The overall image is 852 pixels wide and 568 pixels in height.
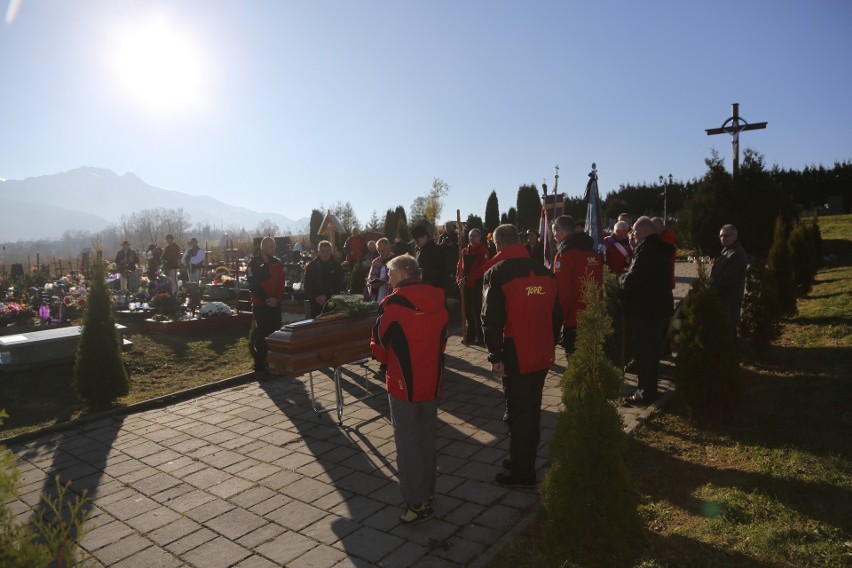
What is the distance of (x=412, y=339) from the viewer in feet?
13.4

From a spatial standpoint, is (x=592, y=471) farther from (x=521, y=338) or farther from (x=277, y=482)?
(x=277, y=482)

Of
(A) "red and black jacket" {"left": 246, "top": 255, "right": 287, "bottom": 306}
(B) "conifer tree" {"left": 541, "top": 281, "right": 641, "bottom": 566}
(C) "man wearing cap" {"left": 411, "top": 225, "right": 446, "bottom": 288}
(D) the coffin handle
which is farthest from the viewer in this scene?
(C) "man wearing cap" {"left": 411, "top": 225, "right": 446, "bottom": 288}

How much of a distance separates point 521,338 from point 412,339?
0.94 metres

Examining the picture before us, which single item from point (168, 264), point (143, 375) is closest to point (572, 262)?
point (143, 375)

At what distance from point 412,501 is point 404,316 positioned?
4.66ft

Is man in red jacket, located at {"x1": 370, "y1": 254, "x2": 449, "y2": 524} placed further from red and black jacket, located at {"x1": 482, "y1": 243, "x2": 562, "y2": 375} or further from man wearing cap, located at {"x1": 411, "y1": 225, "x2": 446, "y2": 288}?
man wearing cap, located at {"x1": 411, "y1": 225, "x2": 446, "y2": 288}

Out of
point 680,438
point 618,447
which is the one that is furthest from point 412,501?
point 680,438

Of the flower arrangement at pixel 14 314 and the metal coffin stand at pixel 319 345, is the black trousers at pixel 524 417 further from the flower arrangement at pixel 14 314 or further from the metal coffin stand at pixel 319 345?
the flower arrangement at pixel 14 314

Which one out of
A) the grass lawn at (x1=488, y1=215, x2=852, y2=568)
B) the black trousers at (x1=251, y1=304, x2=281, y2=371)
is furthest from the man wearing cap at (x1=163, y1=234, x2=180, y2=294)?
the grass lawn at (x1=488, y1=215, x2=852, y2=568)

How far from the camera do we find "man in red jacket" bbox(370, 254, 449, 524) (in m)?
4.06

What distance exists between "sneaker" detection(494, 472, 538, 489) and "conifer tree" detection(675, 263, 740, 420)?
7.10 feet

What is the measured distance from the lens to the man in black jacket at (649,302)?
6277 millimetres

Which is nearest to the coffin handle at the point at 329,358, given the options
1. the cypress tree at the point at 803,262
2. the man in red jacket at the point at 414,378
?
the man in red jacket at the point at 414,378

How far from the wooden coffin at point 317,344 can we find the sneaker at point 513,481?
2.39 m
